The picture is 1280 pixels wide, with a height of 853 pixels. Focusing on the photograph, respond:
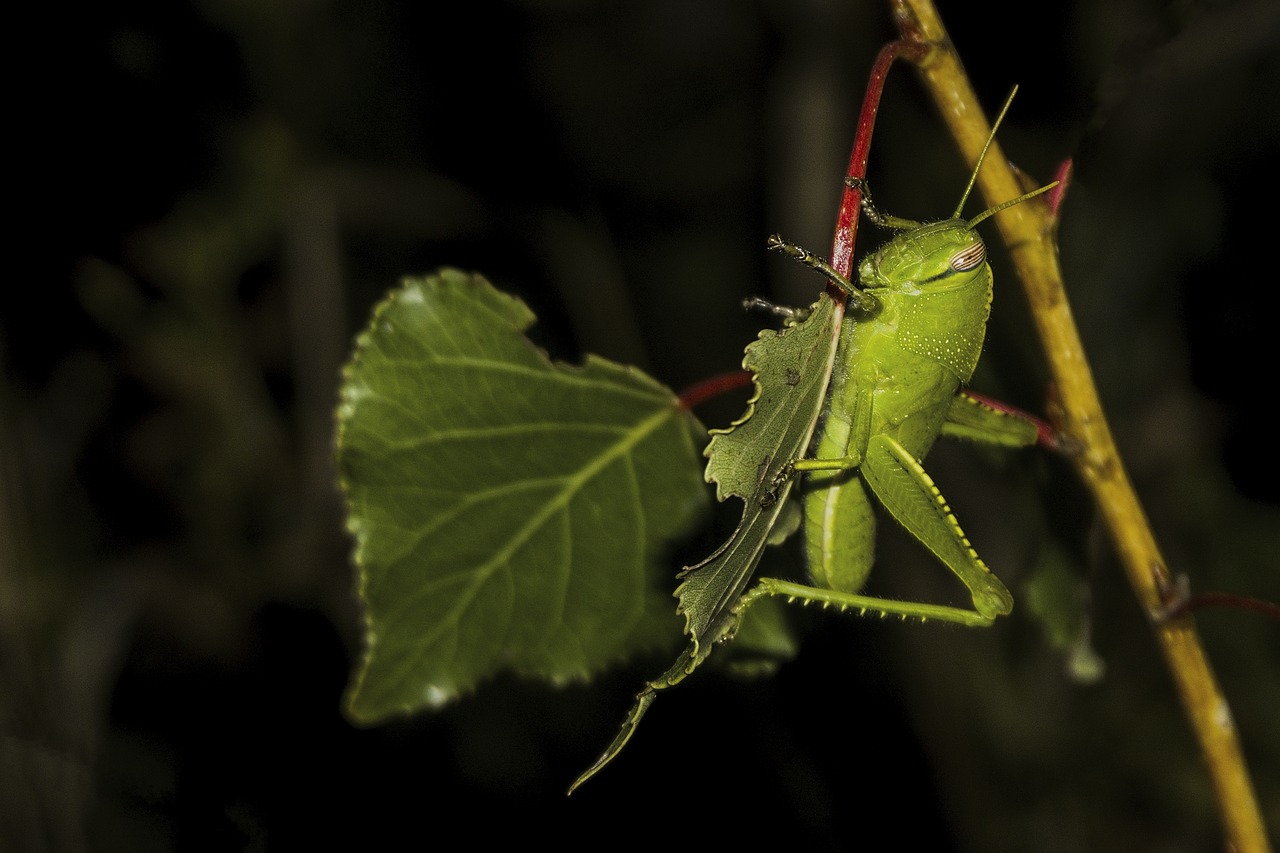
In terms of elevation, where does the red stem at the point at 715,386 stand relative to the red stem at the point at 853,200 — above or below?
below

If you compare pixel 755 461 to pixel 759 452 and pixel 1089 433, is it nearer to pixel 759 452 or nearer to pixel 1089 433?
pixel 759 452

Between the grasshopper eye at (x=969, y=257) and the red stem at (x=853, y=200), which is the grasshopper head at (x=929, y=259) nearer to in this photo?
the grasshopper eye at (x=969, y=257)

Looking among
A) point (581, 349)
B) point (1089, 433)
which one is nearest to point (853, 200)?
point (1089, 433)

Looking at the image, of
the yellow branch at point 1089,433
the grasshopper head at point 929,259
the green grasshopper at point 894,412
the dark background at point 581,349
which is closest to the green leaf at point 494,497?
the green grasshopper at point 894,412

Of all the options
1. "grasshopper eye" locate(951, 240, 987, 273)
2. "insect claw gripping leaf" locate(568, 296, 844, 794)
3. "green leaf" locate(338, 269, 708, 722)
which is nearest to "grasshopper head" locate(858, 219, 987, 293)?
"grasshopper eye" locate(951, 240, 987, 273)

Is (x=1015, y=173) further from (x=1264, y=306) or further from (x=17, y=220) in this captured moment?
(x=17, y=220)

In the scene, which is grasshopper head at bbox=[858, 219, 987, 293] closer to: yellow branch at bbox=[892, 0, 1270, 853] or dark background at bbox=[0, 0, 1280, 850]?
yellow branch at bbox=[892, 0, 1270, 853]
